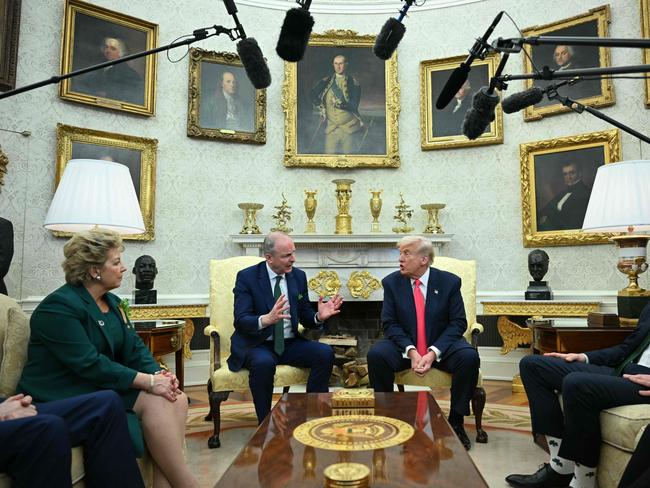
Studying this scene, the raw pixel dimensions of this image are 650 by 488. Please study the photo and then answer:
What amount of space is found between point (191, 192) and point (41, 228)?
5.23 feet

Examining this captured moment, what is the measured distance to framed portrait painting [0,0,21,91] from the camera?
456 cm

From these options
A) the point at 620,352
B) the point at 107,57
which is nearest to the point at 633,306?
the point at 620,352

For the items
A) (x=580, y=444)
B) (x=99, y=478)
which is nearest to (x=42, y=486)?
(x=99, y=478)

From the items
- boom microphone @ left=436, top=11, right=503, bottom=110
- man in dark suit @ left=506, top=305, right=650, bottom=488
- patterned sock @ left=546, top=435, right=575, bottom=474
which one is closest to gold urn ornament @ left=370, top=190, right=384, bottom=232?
man in dark suit @ left=506, top=305, right=650, bottom=488

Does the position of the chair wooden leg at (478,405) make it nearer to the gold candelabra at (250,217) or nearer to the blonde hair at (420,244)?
the blonde hair at (420,244)

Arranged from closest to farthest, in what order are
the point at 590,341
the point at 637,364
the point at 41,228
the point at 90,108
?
the point at 637,364, the point at 590,341, the point at 41,228, the point at 90,108

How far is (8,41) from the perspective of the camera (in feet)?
15.2

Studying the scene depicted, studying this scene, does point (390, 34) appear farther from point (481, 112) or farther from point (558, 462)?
point (558, 462)

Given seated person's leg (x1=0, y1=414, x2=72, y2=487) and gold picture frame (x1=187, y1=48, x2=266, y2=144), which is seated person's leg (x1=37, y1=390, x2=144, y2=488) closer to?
seated person's leg (x1=0, y1=414, x2=72, y2=487)

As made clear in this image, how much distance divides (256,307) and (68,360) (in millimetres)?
1604

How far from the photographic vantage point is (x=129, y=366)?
2.46m

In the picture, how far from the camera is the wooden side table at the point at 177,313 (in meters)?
4.71

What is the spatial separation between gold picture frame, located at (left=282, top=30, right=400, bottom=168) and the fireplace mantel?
3.54 ft

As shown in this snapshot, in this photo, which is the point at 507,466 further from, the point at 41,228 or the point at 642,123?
the point at 41,228
